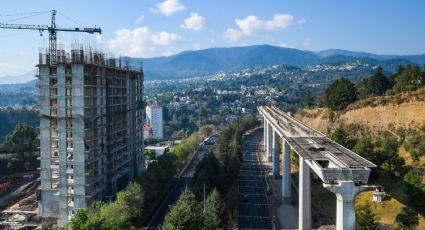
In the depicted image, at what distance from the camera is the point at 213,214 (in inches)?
994

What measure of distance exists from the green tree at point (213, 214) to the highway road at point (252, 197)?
4292mm

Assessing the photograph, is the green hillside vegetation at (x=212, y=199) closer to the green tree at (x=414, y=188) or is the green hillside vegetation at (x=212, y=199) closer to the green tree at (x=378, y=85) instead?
the green tree at (x=414, y=188)

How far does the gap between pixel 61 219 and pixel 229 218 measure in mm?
13412

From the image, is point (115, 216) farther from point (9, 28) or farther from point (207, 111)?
point (207, 111)

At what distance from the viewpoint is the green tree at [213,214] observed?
24.8 meters

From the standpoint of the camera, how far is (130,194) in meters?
29.4

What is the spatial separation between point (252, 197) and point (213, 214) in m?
13.6

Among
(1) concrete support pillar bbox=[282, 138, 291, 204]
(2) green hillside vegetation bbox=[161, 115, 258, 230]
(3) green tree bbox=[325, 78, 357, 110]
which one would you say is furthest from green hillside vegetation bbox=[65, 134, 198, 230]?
(3) green tree bbox=[325, 78, 357, 110]

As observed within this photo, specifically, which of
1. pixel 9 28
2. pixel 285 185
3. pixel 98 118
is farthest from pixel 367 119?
pixel 9 28

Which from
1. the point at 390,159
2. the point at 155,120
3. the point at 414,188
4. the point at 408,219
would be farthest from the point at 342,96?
the point at 155,120

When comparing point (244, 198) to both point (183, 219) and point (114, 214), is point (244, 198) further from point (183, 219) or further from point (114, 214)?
point (183, 219)

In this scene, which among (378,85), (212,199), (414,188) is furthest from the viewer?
(378,85)

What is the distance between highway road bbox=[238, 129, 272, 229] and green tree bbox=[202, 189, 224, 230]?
429 cm

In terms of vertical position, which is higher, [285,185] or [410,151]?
[410,151]
